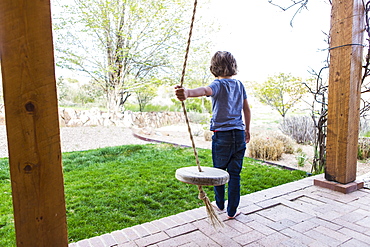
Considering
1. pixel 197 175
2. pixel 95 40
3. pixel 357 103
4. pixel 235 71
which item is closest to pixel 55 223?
pixel 197 175

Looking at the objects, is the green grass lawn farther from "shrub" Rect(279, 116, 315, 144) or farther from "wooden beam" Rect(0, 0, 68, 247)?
"shrub" Rect(279, 116, 315, 144)

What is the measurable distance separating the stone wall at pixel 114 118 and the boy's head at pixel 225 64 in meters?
8.61

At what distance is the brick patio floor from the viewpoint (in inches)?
74.6

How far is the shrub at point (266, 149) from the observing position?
203 inches

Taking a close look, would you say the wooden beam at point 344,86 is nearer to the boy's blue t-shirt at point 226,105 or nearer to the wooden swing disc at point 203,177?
the boy's blue t-shirt at point 226,105

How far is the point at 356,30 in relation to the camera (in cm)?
267

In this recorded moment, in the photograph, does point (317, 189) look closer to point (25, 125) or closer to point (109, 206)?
point (109, 206)

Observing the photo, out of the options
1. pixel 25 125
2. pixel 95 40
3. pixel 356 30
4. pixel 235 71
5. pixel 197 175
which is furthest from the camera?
pixel 95 40

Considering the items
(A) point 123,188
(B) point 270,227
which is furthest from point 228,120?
(A) point 123,188

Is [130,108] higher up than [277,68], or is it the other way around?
[277,68]

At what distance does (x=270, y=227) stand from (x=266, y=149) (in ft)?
10.6

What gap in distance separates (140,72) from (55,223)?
10.0 metres

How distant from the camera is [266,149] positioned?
5.21m

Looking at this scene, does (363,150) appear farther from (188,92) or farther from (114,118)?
(114,118)
